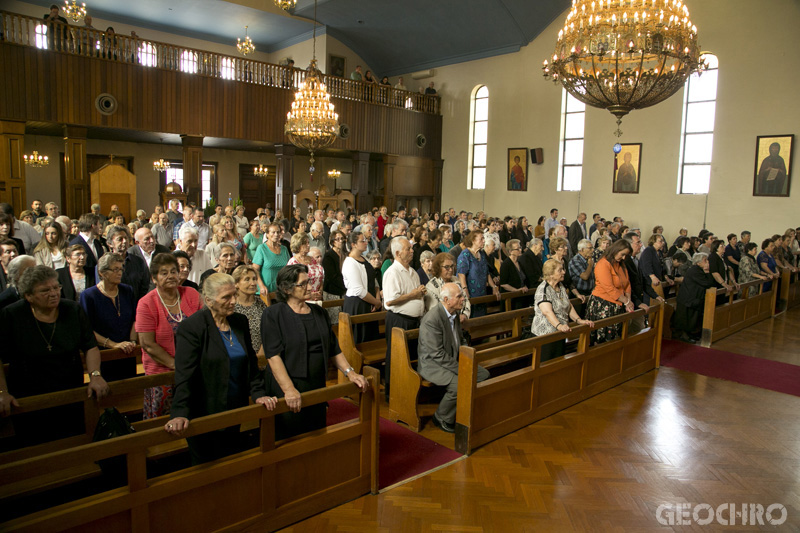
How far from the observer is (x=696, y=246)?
1077 cm

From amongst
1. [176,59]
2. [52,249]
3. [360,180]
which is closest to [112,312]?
[52,249]

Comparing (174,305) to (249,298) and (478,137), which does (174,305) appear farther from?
(478,137)

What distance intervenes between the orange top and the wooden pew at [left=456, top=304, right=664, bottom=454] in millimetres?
246

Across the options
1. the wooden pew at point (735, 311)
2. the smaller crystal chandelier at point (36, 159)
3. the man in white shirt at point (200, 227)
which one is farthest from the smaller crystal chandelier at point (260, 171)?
the wooden pew at point (735, 311)

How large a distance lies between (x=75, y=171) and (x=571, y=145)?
12931mm

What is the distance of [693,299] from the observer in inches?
A: 301

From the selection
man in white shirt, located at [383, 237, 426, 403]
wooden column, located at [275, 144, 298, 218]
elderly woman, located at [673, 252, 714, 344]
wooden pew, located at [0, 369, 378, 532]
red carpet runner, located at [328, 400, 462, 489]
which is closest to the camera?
wooden pew, located at [0, 369, 378, 532]

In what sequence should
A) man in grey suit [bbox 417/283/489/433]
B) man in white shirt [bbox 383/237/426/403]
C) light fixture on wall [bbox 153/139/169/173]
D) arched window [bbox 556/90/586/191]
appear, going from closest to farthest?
man in grey suit [bbox 417/283/489/433] → man in white shirt [bbox 383/237/426/403] → arched window [bbox 556/90/586/191] → light fixture on wall [bbox 153/139/169/173]

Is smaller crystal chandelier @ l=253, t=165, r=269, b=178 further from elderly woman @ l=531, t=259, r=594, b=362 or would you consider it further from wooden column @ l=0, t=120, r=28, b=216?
elderly woman @ l=531, t=259, r=594, b=362

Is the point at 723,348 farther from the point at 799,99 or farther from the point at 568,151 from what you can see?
the point at 568,151

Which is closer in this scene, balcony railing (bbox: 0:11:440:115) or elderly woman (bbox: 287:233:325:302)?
elderly woman (bbox: 287:233:325:302)

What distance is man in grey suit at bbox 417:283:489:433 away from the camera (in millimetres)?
4219

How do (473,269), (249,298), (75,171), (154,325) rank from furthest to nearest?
1. (75,171)
2. (473,269)
3. (249,298)
4. (154,325)

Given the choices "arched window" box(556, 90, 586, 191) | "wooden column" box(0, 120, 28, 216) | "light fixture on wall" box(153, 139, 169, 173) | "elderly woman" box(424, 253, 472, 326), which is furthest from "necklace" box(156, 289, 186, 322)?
"light fixture on wall" box(153, 139, 169, 173)
